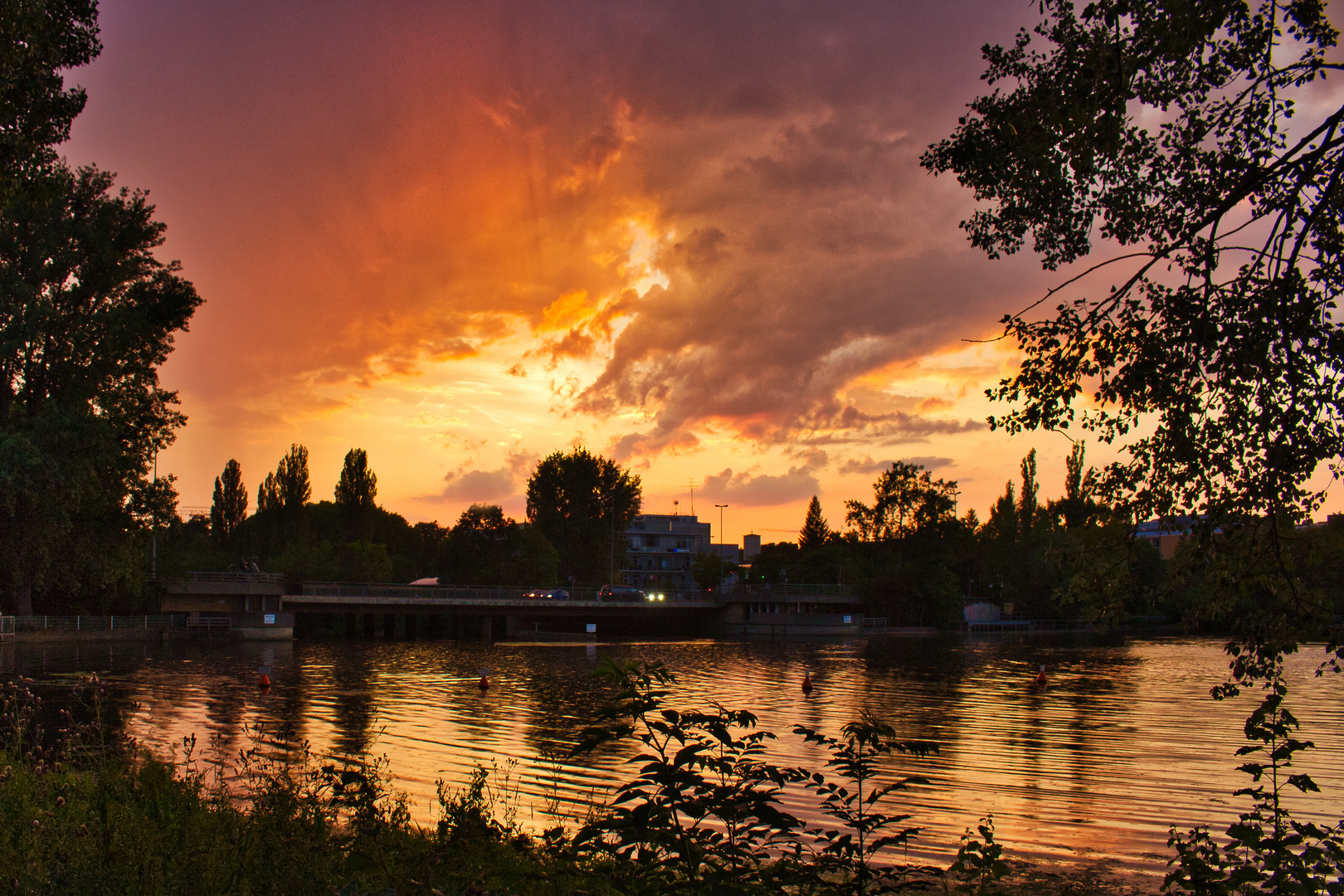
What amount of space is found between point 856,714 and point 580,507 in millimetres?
111703

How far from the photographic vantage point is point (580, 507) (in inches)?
5571

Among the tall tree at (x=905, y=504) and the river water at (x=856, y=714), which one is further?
the tall tree at (x=905, y=504)

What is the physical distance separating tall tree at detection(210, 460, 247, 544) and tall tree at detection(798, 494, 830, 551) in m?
104

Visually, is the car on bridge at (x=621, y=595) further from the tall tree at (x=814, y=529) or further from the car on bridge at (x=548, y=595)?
the tall tree at (x=814, y=529)

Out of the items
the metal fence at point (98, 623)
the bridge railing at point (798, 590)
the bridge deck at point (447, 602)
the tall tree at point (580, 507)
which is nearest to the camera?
the metal fence at point (98, 623)

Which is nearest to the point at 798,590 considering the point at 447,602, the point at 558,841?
the point at 447,602

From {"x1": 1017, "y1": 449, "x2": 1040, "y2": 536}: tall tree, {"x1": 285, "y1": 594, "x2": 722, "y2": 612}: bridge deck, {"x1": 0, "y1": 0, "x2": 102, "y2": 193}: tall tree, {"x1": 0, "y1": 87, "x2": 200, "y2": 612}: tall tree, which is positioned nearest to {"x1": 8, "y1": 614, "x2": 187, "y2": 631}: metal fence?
{"x1": 0, "y1": 87, "x2": 200, "y2": 612}: tall tree

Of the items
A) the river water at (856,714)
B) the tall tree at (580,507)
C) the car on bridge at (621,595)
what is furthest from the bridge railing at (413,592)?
the tall tree at (580,507)

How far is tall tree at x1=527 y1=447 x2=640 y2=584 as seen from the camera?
140 meters

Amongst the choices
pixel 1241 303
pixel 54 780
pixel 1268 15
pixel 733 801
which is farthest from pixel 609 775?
pixel 1268 15

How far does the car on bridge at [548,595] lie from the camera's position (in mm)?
97169

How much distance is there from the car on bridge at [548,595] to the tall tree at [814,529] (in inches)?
3570

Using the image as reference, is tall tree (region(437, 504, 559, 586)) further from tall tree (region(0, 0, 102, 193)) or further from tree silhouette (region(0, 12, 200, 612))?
tall tree (region(0, 0, 102, 193))

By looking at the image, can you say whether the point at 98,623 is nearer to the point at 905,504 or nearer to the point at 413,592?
the point at 413,592
